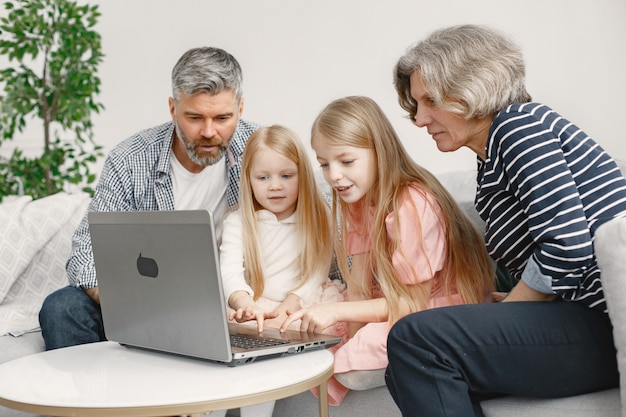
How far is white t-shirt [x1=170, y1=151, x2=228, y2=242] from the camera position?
7.69ft

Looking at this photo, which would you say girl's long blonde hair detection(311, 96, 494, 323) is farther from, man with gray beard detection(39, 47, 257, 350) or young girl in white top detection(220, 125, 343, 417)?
man with gray beard detection(39, 47, 257, 350)

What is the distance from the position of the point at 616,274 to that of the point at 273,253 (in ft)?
3.36

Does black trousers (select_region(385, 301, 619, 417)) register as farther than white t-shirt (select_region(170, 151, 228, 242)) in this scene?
No

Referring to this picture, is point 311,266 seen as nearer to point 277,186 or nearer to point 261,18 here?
point 277,186

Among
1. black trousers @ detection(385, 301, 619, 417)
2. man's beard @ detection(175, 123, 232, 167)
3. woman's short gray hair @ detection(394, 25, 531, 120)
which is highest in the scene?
woman's short gray hair @ detection(394, 25, 531, 120)

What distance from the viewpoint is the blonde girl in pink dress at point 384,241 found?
1717 millimetres

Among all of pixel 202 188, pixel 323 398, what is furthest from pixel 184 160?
pixel 323 398

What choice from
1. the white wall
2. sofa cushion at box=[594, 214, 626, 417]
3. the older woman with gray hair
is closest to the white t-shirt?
the white wall

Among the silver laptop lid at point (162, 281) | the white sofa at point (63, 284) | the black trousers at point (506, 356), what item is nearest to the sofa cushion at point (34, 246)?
the white sofa at point (63, 284)

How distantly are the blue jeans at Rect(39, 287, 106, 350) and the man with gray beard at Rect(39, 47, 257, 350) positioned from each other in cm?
2

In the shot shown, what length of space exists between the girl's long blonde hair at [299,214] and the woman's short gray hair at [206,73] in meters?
0.25

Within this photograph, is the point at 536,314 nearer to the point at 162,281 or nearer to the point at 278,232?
the point at 162,281

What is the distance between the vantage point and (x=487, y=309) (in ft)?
4.71

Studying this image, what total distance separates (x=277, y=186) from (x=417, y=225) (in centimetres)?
46
